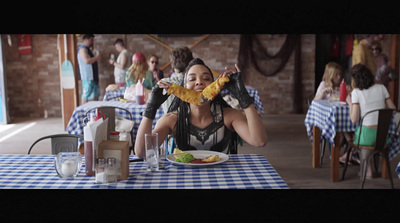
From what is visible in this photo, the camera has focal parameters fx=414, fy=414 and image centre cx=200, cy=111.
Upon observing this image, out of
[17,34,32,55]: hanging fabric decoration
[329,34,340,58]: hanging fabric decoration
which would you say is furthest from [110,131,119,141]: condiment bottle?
[329,34,340,58]: hanging fabric decoration

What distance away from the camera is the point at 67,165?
1.87 m

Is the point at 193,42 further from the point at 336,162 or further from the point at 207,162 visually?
the point at 207,162

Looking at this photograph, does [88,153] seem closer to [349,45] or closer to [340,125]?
[340,125]

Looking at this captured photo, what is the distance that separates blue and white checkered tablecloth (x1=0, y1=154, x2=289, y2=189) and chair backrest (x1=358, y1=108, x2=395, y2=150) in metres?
2.03

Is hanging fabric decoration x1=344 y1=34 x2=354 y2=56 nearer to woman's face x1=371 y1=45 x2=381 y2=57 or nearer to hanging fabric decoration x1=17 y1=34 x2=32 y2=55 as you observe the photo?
woman's face x1=371 y1=45 x2=381 y2=57

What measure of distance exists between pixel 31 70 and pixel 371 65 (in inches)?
265

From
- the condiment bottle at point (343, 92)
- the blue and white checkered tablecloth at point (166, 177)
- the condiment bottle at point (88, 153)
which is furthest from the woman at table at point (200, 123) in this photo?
the condiment bottle at point (343, 92)

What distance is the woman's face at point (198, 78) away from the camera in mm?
2314

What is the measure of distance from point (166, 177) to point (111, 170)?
252 mm

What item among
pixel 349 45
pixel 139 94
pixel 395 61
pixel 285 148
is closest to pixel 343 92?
pixel 285 148

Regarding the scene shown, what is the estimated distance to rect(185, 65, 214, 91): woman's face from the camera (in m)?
2.31

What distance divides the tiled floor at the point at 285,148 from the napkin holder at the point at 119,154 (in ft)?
8.08

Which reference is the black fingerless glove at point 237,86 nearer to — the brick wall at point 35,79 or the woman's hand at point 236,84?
the woman's hand at point 236,84
